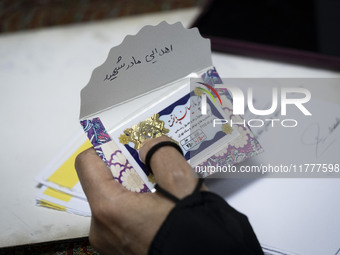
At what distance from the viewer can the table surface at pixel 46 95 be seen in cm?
64

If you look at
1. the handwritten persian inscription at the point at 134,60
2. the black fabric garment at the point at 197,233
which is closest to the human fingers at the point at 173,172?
the black fabric garment at the point at 197,233

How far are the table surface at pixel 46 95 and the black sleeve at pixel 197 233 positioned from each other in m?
0.20

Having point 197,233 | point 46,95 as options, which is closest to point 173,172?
point 197,233

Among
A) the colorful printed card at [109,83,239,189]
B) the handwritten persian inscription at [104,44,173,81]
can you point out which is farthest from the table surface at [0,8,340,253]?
the handwritten persian inscription at [104,44,173,81]

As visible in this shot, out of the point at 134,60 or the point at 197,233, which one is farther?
the point at 134,60

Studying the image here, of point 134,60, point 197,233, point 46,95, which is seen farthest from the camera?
point 46,95

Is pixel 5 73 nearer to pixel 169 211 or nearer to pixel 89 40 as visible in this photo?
pixel 89 40

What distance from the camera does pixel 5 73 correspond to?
90cm

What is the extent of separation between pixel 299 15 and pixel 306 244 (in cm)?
65

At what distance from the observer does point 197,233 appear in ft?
1.37

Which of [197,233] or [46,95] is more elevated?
[46,95]

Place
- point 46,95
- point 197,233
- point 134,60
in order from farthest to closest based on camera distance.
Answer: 1. point 46,95
2. point 134,60
3. point 197,233

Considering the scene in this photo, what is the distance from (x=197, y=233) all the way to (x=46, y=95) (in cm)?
59

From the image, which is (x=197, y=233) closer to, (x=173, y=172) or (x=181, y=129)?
(x=173, y=172)
